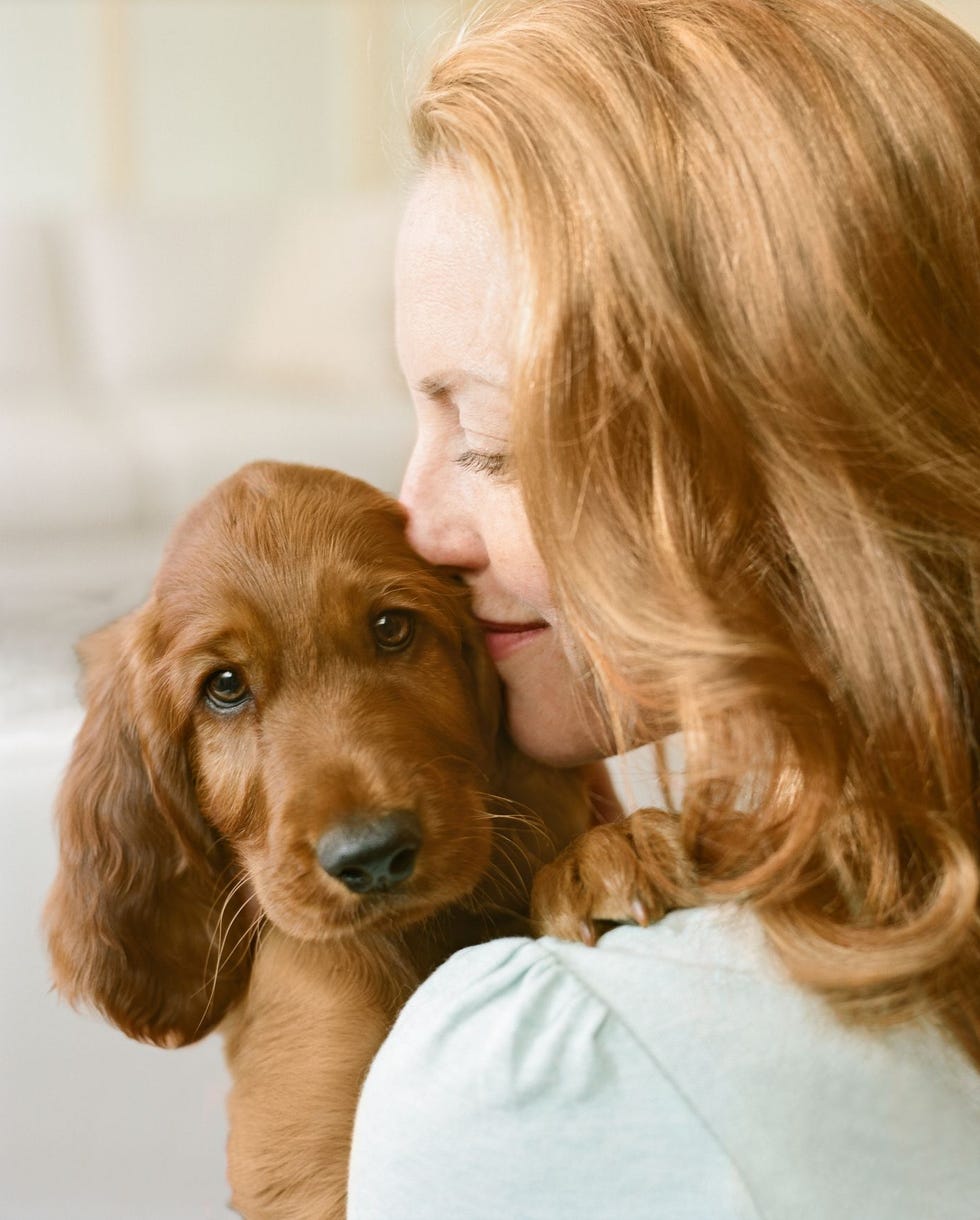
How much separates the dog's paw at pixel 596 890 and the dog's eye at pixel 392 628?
0.29 meters

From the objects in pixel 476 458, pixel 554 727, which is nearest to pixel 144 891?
pixel 554 727

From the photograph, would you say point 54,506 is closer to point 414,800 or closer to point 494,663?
point 494,663

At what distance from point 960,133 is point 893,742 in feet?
1.51

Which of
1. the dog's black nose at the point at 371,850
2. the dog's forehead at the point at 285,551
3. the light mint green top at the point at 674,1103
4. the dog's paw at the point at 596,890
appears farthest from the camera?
the dog's forehead at the point at 285,551

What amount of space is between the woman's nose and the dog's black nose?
0.99 feet

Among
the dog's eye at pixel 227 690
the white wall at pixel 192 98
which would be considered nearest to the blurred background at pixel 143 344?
the white wall at pixel 192 98

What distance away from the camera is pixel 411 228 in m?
1.21

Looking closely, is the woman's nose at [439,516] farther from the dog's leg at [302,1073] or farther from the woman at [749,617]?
the dog's leg at [302,1073]

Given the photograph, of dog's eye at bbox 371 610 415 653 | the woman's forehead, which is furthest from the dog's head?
the woman's forehead

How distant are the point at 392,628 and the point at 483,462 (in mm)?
213

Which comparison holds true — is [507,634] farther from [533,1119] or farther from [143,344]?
[143,344]

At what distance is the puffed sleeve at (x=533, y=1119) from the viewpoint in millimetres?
887

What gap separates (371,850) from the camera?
113 cm

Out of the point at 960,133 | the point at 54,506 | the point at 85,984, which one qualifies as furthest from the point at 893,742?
the point at 54,506
